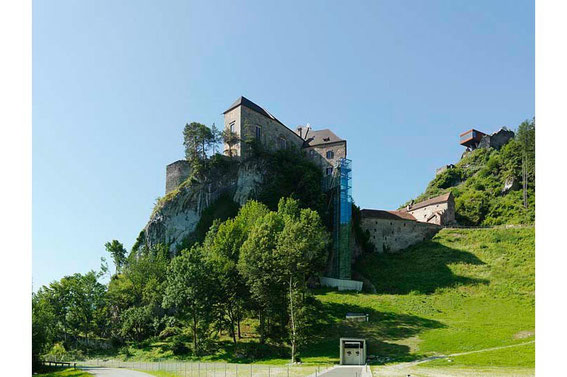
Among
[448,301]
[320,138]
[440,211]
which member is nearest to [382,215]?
[440,211]

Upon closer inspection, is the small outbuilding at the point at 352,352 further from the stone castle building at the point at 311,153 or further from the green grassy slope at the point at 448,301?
the stone castle building at the point at 311,153

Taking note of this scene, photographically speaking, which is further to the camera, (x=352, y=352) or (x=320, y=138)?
(x=320, y=138)

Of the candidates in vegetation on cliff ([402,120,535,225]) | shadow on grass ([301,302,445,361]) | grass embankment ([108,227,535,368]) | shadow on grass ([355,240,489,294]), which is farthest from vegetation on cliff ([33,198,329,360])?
vegetation on cliff ([402,120,535,225])

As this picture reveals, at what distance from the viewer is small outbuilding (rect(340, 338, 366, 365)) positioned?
3528 centimetres

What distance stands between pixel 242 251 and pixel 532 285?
108 ft

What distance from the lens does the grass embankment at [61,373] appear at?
34844 mm

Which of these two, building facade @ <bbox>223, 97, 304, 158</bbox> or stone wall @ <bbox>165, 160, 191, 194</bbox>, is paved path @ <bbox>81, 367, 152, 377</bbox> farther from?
building facade @ <bbox>223, 97, 304, 158</bbox>

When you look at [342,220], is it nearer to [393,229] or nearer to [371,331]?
[393,229]

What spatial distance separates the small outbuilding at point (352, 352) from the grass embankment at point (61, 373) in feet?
59.4

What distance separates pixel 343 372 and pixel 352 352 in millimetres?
4987

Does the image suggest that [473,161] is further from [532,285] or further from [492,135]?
[532,285]

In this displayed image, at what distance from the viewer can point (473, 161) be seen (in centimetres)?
11350

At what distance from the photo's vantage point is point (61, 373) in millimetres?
36312
